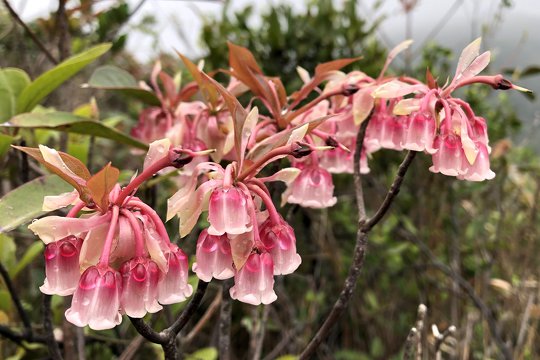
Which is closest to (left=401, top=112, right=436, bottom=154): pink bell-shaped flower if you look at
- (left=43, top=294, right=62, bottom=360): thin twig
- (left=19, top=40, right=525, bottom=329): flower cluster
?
(left=19, top=40, right=525, bottom=329): flower cluster

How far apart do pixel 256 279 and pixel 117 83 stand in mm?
585

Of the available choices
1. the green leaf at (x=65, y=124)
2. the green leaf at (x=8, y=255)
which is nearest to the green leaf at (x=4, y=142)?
the green leaf at (x=65, y=124)

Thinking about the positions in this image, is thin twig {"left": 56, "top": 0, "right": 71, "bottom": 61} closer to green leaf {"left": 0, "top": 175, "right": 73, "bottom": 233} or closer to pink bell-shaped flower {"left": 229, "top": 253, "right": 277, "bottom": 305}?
green leaf {"left": 0, "top": 175, "right": 73, "bottom": 233}

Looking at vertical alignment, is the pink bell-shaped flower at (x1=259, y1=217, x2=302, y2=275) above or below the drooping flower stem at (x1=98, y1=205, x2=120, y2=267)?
below

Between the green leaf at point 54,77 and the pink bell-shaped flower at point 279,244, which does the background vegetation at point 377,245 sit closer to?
the green leaf at point 54,77

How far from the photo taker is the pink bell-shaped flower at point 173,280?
625 millimetres

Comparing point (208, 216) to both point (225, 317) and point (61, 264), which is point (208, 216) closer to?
point (61, 264)

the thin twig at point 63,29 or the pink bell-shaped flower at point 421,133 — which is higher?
the thin twig at point 63,29

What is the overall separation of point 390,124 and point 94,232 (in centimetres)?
50

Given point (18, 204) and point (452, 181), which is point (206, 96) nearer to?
point (18, 204)

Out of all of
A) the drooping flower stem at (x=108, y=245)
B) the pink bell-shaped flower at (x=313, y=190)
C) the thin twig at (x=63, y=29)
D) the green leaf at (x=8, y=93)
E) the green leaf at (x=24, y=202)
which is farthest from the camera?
the thin twig at (x=63, y=29)

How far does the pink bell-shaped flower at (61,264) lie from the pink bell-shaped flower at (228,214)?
0.46 feet

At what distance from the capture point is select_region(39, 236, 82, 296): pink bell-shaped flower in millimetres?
605

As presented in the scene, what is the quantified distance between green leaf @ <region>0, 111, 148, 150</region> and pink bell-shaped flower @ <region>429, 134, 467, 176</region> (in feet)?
1.71
